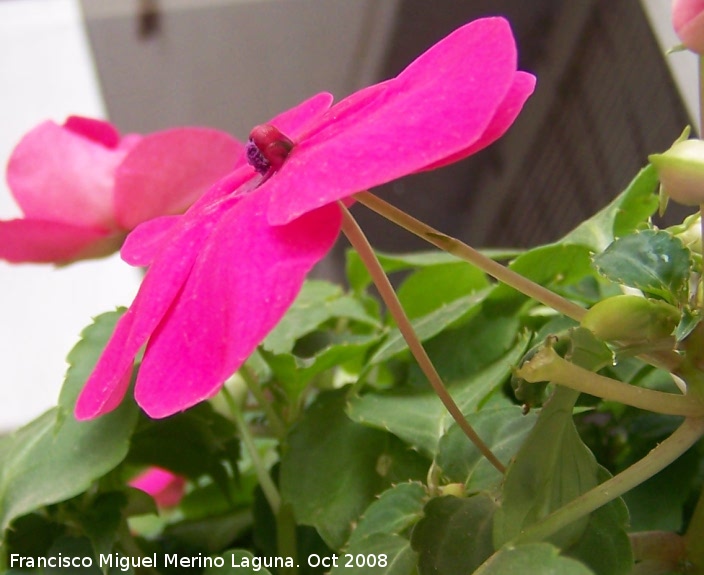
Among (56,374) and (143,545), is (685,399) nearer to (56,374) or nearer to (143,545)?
(143,545)

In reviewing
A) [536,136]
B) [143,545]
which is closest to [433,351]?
[143,545]

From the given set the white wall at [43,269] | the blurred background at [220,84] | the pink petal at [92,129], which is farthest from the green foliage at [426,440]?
the white wall at [43,269]

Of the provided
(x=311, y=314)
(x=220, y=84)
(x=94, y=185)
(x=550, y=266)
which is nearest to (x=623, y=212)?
(x=550, y=266)

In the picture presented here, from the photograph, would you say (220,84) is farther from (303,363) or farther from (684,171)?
(684,171)

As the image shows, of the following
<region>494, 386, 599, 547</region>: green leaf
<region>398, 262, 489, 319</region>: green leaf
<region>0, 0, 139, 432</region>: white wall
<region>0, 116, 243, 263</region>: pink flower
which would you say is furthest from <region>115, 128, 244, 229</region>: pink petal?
<region>0, 0, 139, 432</region>: white wall

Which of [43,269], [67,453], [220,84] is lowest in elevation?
[43,269]

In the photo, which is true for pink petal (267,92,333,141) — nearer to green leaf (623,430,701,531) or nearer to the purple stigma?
the purple stigma
